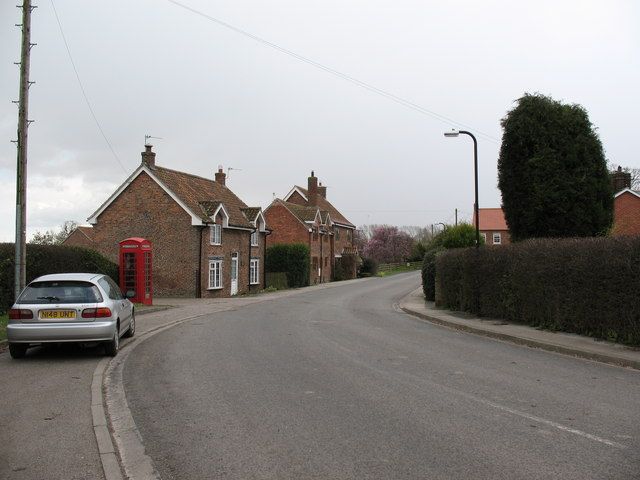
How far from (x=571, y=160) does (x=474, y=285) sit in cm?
523

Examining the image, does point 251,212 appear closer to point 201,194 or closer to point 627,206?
point 201,194

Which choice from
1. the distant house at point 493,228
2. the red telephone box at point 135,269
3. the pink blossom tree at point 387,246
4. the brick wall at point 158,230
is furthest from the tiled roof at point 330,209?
the red telephone box at point 135,269

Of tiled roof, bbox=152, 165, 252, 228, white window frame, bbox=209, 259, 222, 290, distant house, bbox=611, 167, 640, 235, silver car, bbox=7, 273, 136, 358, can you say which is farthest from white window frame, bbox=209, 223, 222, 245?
distant house, bbox=611, 167, 640, 235

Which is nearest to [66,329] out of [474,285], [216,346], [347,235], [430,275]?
[216,346]

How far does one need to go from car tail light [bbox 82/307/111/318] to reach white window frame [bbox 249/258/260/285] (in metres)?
30.7

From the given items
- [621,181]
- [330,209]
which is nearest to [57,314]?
[621,181]

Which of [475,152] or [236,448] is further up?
[475,152]

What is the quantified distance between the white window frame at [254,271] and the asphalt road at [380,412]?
29.0 m

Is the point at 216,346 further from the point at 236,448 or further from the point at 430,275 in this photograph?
the point at 430,275

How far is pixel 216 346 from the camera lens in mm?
12039

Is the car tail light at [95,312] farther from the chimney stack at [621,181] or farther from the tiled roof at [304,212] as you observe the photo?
the tiled roof at [304,212]

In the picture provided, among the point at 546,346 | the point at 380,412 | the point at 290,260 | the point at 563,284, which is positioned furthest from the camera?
the point at 290,260

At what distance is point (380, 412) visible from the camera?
644 cm

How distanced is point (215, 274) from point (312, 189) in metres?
29.6
